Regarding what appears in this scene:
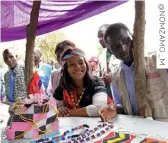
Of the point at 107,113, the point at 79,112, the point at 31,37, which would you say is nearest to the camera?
the point at 107,113

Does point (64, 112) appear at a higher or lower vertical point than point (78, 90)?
lower

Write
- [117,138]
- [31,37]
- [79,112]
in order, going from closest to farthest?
[117,138], [79,112], [31,37]

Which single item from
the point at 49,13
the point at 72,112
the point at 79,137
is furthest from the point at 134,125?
the point at 49,13

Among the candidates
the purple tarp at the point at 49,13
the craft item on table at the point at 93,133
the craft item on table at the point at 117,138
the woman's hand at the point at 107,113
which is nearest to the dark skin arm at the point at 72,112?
the woman's hand at the point at 107,113

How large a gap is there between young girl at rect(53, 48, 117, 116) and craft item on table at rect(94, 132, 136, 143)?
42 cm

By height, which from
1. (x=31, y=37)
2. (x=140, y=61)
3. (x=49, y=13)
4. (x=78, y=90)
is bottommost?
(x=78, y=90)

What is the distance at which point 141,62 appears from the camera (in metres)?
1.64

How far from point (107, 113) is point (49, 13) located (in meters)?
1.31

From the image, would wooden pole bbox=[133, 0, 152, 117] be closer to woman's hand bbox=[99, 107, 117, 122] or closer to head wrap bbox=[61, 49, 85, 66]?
woman's hand bbox=[99, 107, 117, 122]

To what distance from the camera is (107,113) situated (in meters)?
1.49

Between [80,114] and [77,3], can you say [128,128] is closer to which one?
[80,114]

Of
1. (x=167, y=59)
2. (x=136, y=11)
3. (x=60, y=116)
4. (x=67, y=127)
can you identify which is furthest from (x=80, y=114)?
(x=136, y=11)

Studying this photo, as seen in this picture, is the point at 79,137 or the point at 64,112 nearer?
the point at 79,137

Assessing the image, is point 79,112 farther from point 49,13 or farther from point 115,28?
point 49,13
